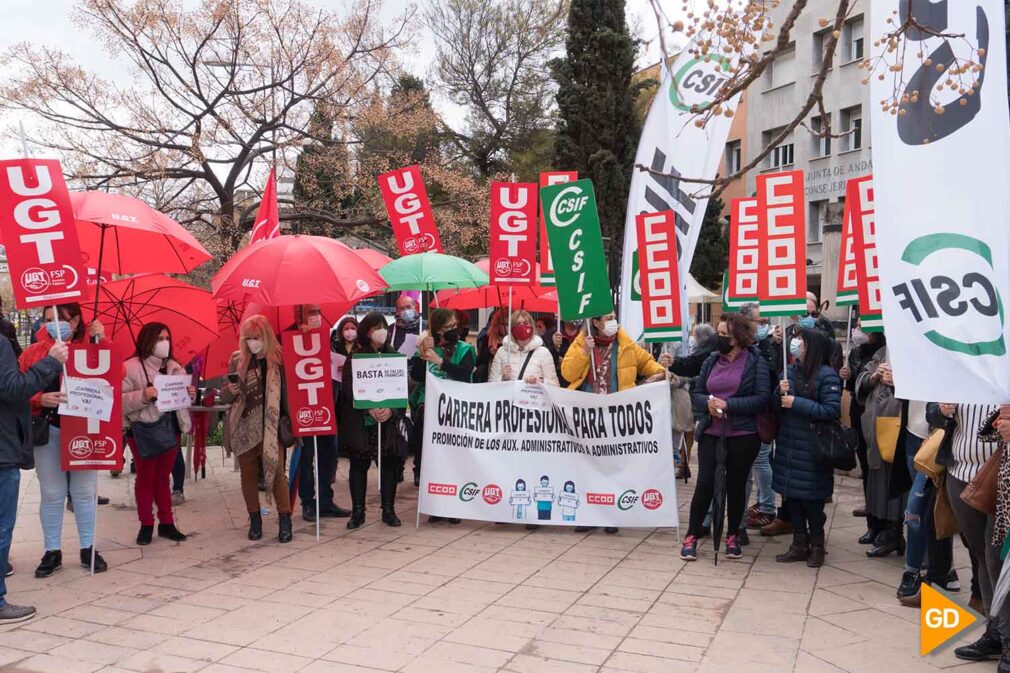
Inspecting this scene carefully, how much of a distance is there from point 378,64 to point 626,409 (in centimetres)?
1426

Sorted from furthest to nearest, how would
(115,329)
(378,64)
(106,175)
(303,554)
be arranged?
(378,64) → (106,175) → (115,329) → (303,554)

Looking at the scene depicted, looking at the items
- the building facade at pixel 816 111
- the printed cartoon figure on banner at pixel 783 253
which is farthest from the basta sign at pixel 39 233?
the building facade at pixel 816 111

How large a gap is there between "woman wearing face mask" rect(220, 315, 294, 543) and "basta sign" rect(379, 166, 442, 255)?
9.37 feet

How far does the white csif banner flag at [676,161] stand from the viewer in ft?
27.0

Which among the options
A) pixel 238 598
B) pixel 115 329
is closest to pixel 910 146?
pixel 238 598

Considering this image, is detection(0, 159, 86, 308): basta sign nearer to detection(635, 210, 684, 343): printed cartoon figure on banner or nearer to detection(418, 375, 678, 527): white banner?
detection(418, 375, 678, 527): white banner

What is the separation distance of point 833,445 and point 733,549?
1144 mm

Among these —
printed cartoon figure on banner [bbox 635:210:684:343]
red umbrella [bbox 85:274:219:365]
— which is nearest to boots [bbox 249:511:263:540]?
red umbrella [bbox 85:274:219:365]

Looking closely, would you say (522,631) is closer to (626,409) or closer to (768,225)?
(626,409)

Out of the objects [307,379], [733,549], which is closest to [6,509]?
[307,379]

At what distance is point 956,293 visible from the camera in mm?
4027

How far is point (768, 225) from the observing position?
290 inches

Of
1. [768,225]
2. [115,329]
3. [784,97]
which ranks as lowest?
[115,329]

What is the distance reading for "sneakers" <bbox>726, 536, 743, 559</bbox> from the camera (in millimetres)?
6797
